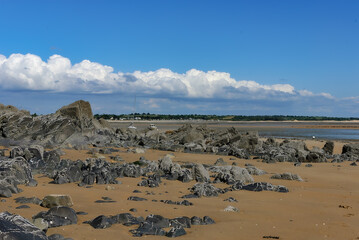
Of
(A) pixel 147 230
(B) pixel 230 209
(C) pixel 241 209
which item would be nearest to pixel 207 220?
(B) pixel 230 209

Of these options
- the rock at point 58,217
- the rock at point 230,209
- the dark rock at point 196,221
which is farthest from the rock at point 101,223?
the rock at point 230,209

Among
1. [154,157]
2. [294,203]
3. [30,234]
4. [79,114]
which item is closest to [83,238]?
[30,234]

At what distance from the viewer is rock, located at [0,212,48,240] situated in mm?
5625

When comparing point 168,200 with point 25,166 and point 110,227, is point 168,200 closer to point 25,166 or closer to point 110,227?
point 110,227

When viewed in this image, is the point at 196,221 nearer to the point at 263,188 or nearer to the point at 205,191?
the point at 205,191

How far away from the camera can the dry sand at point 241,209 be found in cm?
786

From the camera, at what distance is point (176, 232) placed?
7.55m

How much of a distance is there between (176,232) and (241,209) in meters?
3.07

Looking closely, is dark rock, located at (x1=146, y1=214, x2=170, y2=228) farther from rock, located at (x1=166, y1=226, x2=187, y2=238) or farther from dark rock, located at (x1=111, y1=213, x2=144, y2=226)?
rock, located at (x1=166, y1=226, x2=187, y2=238)

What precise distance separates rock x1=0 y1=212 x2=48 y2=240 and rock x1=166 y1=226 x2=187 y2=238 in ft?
8.29

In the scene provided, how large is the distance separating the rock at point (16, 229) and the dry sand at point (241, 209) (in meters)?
1.30

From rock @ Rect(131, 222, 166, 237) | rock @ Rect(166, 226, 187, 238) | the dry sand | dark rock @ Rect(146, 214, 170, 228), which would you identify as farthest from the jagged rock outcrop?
rock @ Rect(166, 226, 187, 238)

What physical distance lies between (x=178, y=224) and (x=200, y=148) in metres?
19.7

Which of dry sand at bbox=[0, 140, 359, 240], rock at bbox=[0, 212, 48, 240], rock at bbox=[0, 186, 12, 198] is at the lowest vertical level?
dry sand at bbox=[0, 140, 359, 240]
